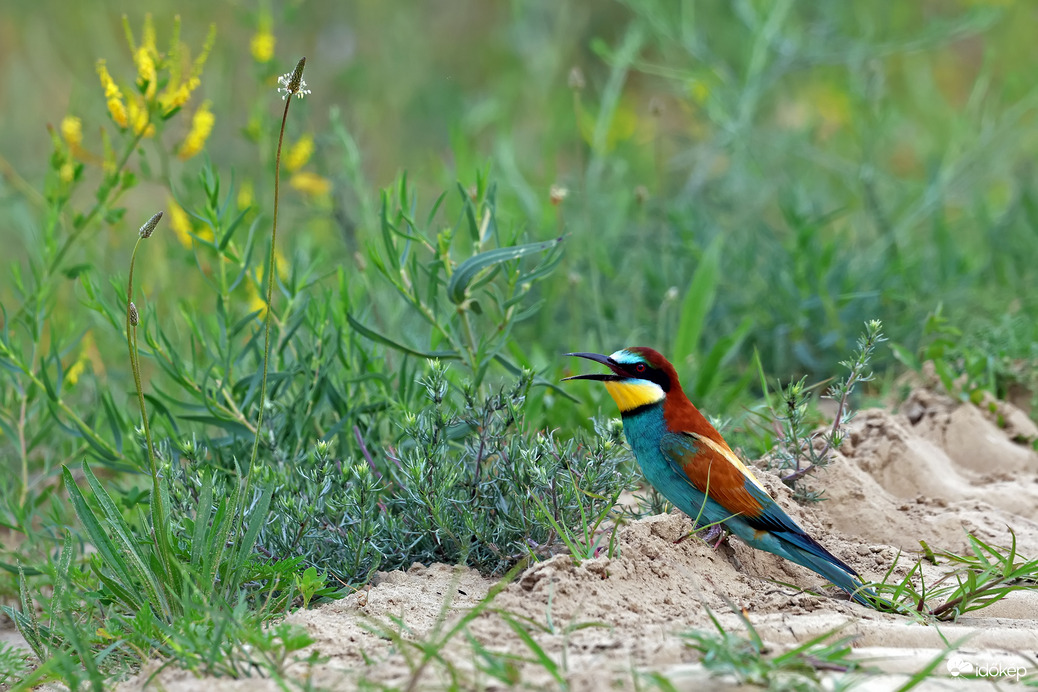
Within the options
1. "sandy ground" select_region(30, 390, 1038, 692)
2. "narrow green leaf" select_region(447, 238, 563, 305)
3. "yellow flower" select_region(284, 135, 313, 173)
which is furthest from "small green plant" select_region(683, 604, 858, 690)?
"yellow flower" select_region(284, 135, 313, 173)

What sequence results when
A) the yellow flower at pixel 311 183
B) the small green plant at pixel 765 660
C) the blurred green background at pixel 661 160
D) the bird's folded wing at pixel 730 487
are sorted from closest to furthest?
1. the small green plant at pixel 765 660
2. the bird's folded wing at pixel 730 487
3. the blurred green background at pixel 661 160
4. the yellow flower at pixel 311 183

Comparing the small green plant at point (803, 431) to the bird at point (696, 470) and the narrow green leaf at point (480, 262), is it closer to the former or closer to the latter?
the bird at point (696, 470)

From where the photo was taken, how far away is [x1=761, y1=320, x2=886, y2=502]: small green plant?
2.48 metres

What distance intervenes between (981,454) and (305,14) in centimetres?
563

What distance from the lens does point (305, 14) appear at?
7.11m

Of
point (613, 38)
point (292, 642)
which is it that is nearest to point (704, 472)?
point (292, 642)

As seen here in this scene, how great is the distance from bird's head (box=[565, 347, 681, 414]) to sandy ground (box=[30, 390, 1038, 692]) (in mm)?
324

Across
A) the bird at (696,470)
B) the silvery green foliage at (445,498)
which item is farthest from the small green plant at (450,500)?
the bird at (696,470)

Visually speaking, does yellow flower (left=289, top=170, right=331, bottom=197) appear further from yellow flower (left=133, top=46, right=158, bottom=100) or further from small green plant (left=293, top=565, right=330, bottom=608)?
small green plant (left=293, top=565, right=330, bottom=608)

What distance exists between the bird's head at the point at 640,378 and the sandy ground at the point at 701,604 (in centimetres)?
32

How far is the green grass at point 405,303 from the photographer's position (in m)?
2.36

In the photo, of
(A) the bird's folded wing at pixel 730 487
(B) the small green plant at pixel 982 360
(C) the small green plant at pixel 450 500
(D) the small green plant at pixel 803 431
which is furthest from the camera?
(B) the small green plant at pixel 982 360

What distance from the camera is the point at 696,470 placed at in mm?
2385

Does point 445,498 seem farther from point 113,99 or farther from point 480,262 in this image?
point 113,99
